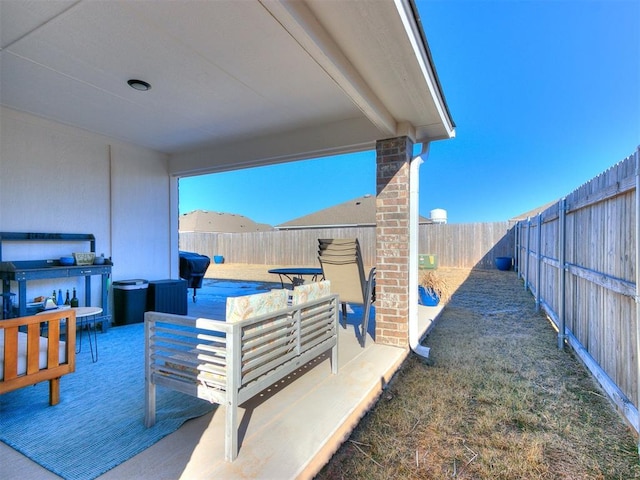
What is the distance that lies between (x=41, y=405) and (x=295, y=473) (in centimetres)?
201

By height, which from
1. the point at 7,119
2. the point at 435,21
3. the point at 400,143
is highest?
the point at 435,21

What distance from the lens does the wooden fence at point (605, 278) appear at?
218 cm

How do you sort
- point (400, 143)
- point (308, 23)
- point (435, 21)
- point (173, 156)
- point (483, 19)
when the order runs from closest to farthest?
point (308, 23), point (400, 143), point (173, 156), point (435, 21), point (483, 19)

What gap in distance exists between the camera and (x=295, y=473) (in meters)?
1.65

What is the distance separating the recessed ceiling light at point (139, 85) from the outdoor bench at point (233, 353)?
232cm

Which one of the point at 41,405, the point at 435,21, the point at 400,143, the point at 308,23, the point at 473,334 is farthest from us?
the point at 435,21

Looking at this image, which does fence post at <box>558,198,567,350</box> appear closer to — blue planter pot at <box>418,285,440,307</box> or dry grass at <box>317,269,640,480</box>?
dry grass at <box>317,269,640,480</box>

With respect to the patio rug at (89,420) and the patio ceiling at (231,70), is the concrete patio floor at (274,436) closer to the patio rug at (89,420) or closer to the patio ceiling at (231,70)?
the patio rug at (89,420)

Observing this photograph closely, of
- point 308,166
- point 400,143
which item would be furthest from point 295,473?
point 308,166

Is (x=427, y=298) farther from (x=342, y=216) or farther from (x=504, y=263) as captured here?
(x=342, y=216)

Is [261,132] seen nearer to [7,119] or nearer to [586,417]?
[7,119]

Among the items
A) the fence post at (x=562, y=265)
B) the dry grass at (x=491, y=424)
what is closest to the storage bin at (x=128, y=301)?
the dry grass at (x=491, y=424)

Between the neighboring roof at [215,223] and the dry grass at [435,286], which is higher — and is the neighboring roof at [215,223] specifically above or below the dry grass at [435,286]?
above

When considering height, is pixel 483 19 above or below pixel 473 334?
above
